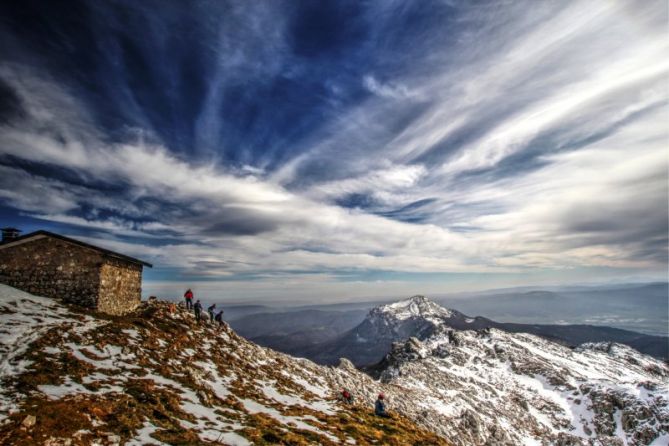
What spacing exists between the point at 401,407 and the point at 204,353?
149 feet

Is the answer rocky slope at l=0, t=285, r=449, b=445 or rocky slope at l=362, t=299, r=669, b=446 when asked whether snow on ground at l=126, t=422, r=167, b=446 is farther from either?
rocky slope at l=362, t=299, r=669, b=446

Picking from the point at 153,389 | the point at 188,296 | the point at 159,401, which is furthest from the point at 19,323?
the point at 188,296

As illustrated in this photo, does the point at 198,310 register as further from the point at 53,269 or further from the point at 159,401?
the point at 159,401

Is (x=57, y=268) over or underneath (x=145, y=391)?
over

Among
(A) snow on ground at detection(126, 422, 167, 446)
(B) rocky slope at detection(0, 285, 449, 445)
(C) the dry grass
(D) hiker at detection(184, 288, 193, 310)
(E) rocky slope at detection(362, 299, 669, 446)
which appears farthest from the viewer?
(E) rocky slope at detection(362, 299, 669, 446)

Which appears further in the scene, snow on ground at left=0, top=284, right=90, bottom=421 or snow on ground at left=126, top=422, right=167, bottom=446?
snow on ground at left=0, top=284, right=90, bottom=421

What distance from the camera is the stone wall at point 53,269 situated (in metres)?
28.0

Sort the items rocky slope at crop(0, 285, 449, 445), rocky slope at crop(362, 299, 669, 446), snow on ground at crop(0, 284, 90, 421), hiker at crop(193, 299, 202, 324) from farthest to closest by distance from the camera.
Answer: rocky slope at crop(362, 299, 669, 446) < hiker at crop(193, 299, 202, 324) < snow on ground at crop(0, 284, 90, 421) < rocky slope at crop(0, 285, 449, 445)

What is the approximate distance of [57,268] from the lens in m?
28.5

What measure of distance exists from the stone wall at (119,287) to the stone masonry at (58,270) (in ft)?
0.32

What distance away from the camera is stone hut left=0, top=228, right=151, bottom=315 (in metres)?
28.0

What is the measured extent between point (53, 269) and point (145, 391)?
19945 millimetres

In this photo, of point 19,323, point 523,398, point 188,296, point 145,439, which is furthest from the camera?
point 523,398

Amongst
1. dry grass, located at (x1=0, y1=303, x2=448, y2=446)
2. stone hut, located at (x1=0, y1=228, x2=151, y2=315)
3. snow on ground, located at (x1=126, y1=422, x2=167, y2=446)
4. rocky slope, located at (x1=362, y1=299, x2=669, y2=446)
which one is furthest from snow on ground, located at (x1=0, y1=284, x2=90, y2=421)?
rocky slope, located at (x1=362, y1=299, x2=669, y2=446)
